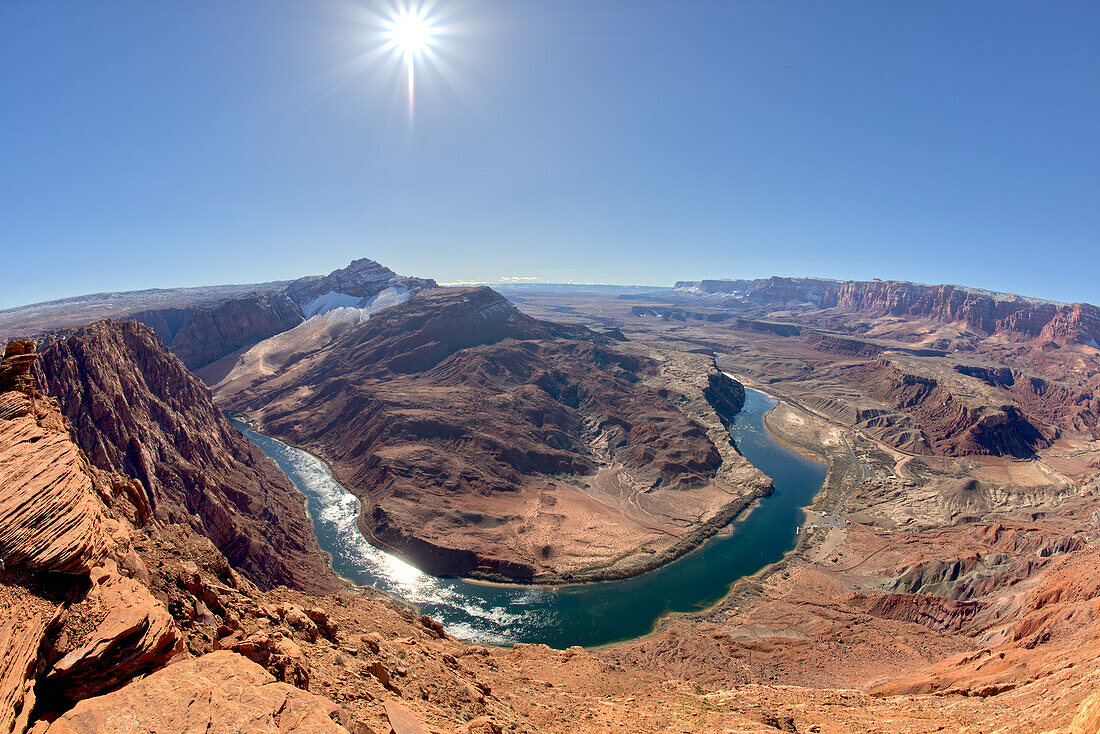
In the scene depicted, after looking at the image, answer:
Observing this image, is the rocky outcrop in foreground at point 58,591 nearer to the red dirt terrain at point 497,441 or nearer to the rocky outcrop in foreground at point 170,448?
the rocky outcrop in foreground at point 170,448

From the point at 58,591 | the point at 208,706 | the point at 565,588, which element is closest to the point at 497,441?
the point at 565,588

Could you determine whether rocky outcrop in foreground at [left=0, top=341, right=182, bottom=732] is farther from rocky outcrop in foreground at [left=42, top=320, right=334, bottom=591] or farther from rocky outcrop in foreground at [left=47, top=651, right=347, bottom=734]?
rocky outcrop in foreground at [left=42, top=320, right=334, bottom=591]

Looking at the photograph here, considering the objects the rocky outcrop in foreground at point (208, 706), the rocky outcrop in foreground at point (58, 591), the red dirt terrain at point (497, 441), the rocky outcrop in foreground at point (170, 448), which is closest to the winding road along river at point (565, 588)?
the red dirt terrain at point (497, 441)

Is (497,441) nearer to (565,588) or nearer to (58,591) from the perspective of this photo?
(565,588)

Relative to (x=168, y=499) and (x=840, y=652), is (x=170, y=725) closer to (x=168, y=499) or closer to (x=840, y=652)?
(x=168, y=499)

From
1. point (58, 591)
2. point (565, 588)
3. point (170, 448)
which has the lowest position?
point (565, 588)
